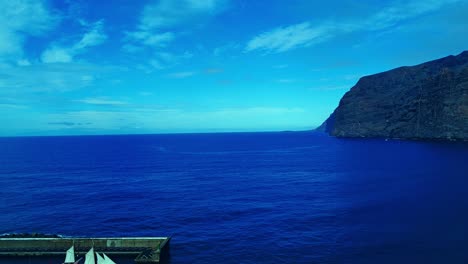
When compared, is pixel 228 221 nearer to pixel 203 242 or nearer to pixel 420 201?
pixel 203 242

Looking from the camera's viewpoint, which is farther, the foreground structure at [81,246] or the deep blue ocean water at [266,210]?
the deep blue ocean water at [266,210]

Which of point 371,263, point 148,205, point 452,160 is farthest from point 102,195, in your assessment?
point 452,160

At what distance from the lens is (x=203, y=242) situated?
62438mm

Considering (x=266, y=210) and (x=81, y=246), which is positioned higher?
(x=81, y=246)

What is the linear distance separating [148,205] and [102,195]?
20.4m

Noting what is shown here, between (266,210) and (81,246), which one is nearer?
(81,246)

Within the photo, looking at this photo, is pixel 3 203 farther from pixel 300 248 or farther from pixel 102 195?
pixel 300 248

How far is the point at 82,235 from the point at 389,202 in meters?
68.1

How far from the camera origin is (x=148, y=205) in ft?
291

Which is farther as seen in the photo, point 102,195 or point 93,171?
point 93,171

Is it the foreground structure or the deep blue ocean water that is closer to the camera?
the foreground structure

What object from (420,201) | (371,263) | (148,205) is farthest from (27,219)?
(420,201)

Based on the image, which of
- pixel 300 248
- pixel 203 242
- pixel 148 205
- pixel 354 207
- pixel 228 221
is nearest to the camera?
pixel 300 248

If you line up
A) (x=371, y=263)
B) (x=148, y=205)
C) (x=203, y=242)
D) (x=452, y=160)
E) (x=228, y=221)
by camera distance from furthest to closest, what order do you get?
(x=452, y=160) < (x=148, y=205) < (x=228, y=221) < (x=203, y=242) < (x=371, y=263)
